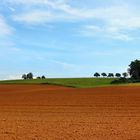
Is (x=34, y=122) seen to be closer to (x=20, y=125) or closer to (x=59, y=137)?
(x=20, y=125)

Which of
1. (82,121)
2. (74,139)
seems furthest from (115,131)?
(82,121)

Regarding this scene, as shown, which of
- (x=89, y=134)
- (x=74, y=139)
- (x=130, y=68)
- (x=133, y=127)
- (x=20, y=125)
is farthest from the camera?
(x=130, y=68)

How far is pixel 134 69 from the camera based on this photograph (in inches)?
4530

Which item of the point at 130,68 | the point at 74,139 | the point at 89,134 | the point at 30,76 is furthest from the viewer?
the point at 30,76

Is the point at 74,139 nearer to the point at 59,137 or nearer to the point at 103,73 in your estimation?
the point at 59,137

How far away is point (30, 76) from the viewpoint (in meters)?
143

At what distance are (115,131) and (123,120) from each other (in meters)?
4.01

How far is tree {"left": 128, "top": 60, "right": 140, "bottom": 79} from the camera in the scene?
114 meters

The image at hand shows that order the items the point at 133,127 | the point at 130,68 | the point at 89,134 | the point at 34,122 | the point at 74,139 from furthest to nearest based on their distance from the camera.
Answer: the point at 130,68 < the point at 34,122 < the point at 133,127 < the point at 89,134 < the point at 74,139

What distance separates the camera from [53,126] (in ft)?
55.7

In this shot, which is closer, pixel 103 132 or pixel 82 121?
pixel 103 132

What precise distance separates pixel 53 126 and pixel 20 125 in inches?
60.4

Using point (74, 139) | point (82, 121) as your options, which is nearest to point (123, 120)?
point (82, 121)

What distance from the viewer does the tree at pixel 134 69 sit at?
11400cm
